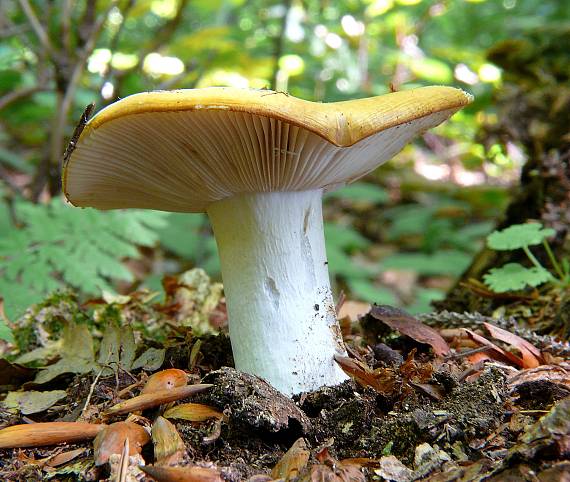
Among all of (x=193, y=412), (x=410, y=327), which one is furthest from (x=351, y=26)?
(x=193, y=412)

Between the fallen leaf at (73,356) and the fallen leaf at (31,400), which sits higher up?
the fallen leaf at (73,356)

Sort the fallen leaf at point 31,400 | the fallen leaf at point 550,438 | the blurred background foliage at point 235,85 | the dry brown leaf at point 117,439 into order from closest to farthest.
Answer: the fallen leaf at point 550,438, the dry brown leaf at point 117,439, the fallen leaf at point 31,400, the blurred background foliage at point 235,85

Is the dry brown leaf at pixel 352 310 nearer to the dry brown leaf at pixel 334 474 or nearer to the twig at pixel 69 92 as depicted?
the dry brown leaf at pixel 334 474

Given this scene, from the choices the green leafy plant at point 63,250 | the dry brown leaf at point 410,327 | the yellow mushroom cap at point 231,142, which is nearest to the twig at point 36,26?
the green leafy plant at point 63,250

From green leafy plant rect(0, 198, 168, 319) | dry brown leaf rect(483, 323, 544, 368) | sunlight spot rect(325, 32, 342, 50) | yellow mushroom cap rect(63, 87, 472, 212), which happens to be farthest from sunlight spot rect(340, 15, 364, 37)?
dry brown leaf rect(483, 323, 544, 368)

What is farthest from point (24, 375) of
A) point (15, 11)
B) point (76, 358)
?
point (15, 11)

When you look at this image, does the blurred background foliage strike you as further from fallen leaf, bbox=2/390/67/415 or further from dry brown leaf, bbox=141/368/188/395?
dry brown leaf, bbox=141/368/188/395

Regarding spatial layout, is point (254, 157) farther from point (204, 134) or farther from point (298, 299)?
point (298, 299)
